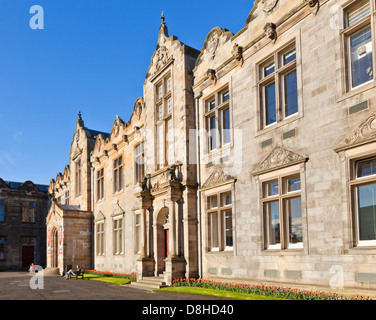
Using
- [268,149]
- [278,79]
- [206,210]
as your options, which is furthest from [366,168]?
[206,210]

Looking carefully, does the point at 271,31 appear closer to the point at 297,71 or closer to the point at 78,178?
the point at 297,71

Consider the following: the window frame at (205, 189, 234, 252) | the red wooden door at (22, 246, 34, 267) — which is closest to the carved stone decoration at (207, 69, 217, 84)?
the window frame at (205, 189, 234, 252)

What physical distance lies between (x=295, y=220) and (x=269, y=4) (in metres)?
7.71

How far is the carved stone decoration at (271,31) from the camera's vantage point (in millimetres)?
14406

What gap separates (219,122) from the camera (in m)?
17.6

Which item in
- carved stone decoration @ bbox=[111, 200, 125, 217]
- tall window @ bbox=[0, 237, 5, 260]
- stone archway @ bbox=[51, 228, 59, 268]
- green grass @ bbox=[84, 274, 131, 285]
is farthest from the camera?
tall window @ bbox=[0, 237, 5, 260]

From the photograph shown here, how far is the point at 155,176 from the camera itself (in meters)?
21.2

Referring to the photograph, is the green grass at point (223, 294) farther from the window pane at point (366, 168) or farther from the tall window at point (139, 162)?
the tall window at point (139, 162)

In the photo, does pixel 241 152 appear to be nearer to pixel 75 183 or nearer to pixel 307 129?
pixel 307 129

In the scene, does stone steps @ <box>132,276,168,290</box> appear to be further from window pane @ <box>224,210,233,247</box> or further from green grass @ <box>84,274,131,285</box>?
window pane @ <box>224,210,233,247</box>

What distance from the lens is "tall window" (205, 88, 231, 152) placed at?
56.7 feet

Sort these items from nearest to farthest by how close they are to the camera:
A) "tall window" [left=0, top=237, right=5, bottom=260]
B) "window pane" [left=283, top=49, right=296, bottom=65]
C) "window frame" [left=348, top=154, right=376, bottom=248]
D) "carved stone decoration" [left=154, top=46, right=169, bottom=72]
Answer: "window frame" [left=348, top=154, right=376, bottom=248] → "window pane" [left=283, top=49, right=296, bottom=65] → "carved stone decoration" [left=154, top=46, right=169, bottom=72] → "tall window" [left=0, top=237, right=5, bottom=260]

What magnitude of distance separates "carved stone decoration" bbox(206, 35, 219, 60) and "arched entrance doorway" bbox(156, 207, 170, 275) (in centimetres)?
797

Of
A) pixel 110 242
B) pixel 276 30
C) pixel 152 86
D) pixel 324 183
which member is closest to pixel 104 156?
pixel 110 242
